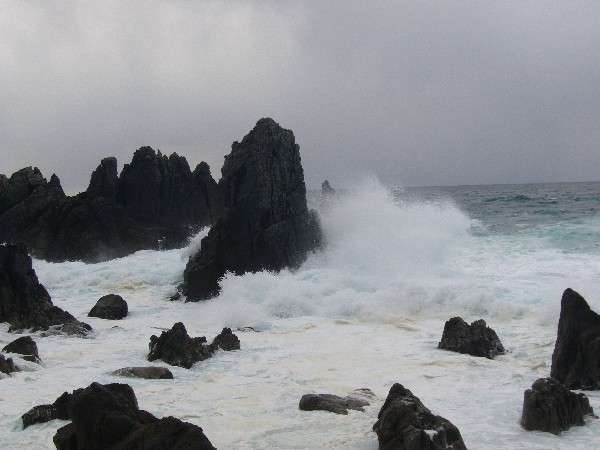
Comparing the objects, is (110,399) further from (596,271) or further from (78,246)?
(78,246)

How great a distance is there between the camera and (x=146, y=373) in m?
11.9

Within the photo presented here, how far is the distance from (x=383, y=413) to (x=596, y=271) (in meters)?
18.0

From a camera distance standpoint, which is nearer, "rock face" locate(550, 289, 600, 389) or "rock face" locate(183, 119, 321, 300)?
"rock face" locate(550, 289, 600, 389)

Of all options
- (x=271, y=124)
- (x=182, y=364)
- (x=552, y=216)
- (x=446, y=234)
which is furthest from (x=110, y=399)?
(x=552, y=216)

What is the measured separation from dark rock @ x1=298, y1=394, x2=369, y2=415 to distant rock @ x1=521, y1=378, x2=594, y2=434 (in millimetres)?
2522

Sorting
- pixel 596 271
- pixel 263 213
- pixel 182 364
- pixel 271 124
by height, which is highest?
pixel 271 124

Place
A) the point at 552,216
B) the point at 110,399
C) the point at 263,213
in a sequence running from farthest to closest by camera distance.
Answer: the point at 552,216
the point at 263,213
the point at 110,399

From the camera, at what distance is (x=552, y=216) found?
46.3 metres

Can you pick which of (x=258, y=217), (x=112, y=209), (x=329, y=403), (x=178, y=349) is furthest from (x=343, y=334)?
(x=112, y=209)

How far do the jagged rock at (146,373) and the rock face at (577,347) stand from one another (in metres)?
7.43

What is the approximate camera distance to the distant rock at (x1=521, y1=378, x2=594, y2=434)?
857 cm

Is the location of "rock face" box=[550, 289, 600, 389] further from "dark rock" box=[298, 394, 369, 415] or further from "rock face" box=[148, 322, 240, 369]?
"rock face" box=[148, 322, 240, 369]

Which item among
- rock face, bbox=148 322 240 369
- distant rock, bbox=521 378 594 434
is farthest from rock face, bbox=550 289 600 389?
rock face, bbox=148 322 240 369

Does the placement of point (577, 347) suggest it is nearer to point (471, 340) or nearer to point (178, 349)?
point (471, 340)
